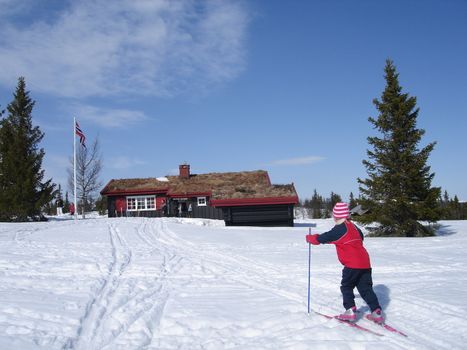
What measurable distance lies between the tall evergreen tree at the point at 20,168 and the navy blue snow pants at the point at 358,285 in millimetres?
28967

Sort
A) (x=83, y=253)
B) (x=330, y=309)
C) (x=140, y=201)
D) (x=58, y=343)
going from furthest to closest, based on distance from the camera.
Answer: (x=140, y=201) < (x=83, y=253) < (x=330, y=309) < (x=58, y=343)

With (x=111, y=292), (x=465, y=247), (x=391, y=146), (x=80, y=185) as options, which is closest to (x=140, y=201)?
(x=80, y=185)

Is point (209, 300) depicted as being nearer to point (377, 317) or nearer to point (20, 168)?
point (377, 317)

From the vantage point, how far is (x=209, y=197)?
35.0m

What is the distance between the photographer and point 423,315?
5.62 m

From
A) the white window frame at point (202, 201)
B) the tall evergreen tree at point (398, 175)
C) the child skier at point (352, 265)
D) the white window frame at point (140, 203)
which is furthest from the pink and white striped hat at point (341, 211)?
the white window frame at point (140, 203)

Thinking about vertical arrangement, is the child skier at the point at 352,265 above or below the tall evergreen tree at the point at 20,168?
below

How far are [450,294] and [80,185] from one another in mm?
39381

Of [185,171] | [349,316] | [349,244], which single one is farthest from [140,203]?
[349,316]

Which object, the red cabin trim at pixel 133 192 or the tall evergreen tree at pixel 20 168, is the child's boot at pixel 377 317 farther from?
the red cabin trim at pixel 133 192

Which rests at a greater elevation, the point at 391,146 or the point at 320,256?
the point at 391,146

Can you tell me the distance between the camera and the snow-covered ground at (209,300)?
4.70 meters

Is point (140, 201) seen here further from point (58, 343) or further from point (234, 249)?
point (58, 343)

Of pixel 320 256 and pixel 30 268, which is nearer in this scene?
pixel 30 268
